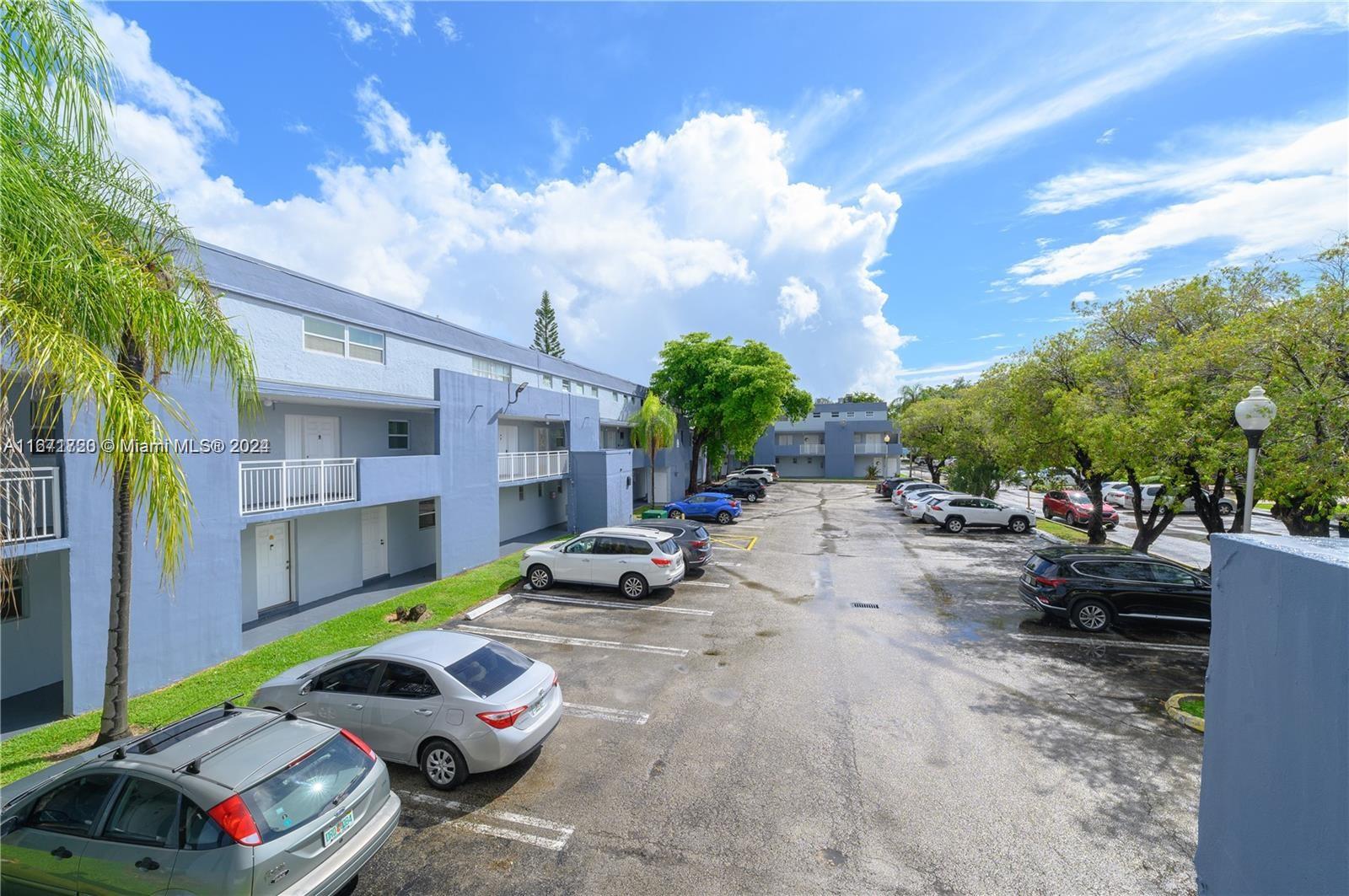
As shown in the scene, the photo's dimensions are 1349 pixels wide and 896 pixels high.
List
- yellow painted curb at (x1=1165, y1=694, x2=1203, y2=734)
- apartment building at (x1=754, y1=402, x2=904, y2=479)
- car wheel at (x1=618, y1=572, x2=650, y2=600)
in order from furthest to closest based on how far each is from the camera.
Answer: apartment building at (x1=754, y1=402, x2=904, y2=479) → car wheel at (x1=618, y1=572, x2=650, y2=600) → yellow painted curb at (x1=1165, y1=694, x2=1203, y2=734)

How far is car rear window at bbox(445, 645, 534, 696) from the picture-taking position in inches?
253

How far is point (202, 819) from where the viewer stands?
4.12 m

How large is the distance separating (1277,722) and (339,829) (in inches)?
237

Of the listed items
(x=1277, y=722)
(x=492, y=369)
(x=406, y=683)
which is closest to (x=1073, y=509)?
(x=492, y=369)

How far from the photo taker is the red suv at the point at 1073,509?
23312 mm

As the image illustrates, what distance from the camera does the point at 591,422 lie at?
80.7 ft

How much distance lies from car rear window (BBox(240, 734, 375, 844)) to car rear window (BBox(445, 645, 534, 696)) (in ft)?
4.61

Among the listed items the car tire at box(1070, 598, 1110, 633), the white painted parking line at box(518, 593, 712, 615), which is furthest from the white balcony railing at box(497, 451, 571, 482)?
the car tire at box(1070, 598, 1110, 633)

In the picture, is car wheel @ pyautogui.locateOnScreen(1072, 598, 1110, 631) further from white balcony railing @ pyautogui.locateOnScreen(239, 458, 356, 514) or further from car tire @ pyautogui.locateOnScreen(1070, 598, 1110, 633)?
white balcony railing @ pyautogui.locateOnScreen(239, 458, 356, 514)

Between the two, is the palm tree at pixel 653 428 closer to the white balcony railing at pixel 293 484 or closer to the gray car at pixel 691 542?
the gray car at pixel 691 542

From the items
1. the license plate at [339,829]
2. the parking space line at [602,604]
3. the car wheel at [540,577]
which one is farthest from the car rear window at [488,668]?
the car wheel at [540,577]

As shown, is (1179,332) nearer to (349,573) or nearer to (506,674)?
(506,674)

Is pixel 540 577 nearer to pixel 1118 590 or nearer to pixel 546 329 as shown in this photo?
pixel 1118 590

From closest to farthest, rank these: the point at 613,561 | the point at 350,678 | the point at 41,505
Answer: the point at 350,678, the point at 41,505, the point at 613,561
